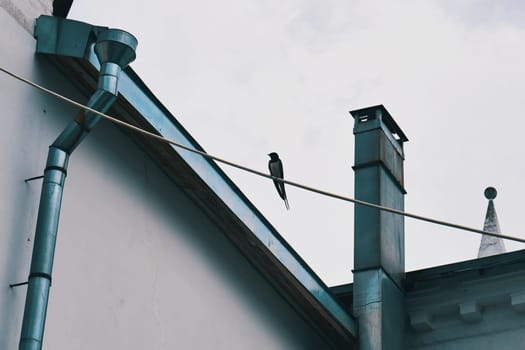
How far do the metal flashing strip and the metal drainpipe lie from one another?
0.33 meters

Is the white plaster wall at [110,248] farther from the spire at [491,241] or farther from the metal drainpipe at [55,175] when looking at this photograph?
the spire at [491,241]

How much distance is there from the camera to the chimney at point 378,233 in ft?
40.1

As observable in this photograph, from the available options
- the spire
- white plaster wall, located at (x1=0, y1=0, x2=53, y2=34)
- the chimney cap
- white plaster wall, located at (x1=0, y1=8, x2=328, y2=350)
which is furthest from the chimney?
white plaster wall, located at (x1=0, y1=0, x2=53, y2=34)

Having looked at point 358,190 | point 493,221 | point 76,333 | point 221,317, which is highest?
point 493,221

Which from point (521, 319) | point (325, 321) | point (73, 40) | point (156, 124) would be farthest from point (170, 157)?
point (521, 319)

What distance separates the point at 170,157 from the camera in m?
9.73

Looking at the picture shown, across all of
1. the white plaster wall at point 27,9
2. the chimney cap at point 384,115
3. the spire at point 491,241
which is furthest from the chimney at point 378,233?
the white plaster wall at point 27,9

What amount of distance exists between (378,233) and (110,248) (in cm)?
457

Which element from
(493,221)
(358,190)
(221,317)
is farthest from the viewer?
(493,221)

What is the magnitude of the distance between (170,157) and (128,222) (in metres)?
0.80

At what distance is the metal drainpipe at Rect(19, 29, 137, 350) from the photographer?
7367mm

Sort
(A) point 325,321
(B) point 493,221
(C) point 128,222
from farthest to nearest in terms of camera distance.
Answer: (B) point 493,221 < (A) point 325,321 < (C) point 128,222

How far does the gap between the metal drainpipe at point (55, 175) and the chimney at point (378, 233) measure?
15.8 ft

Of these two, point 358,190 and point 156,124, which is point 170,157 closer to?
point 156,124
